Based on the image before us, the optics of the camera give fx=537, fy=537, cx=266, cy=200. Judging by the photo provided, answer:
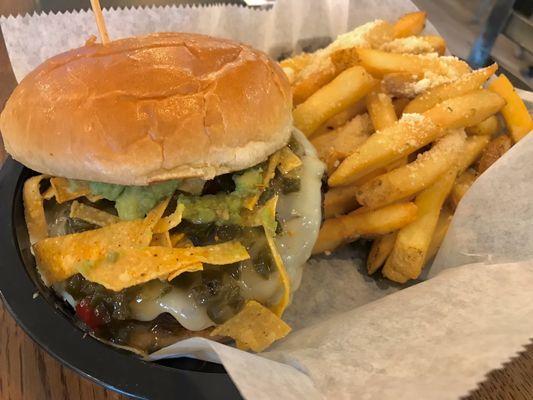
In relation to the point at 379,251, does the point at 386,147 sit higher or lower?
higher

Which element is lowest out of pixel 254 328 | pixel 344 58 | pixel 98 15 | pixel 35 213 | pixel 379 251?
pixel 379 251

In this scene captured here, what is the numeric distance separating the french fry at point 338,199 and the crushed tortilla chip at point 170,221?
66 centimetres

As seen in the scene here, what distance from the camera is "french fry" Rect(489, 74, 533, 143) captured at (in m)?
1.99

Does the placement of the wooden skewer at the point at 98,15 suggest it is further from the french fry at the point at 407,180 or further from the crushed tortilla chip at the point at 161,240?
the french fry at the point at 407,180

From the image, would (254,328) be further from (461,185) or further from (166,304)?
(461,185)

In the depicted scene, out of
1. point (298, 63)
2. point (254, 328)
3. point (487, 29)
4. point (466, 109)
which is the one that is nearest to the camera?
point (254, 328)

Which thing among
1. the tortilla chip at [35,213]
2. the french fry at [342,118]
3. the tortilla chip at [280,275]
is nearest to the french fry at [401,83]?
the french fry at [342,118]

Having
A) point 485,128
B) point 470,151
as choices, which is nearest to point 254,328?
point 470,151

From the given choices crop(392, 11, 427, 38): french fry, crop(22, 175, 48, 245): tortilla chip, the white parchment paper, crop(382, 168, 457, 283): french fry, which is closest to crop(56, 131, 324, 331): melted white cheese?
the white parchment paper

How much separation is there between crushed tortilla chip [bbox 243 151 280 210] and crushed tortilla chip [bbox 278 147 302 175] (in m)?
0.02

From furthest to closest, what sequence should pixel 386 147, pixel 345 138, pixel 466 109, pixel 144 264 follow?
1. pixel 345 138
2. pixel 466 109
3. pixel 386 147
4. pixel 144 264

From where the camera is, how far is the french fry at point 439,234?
1922 millimetres

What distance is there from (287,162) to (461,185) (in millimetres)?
729

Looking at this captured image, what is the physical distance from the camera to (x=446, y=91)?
77.7 inches
